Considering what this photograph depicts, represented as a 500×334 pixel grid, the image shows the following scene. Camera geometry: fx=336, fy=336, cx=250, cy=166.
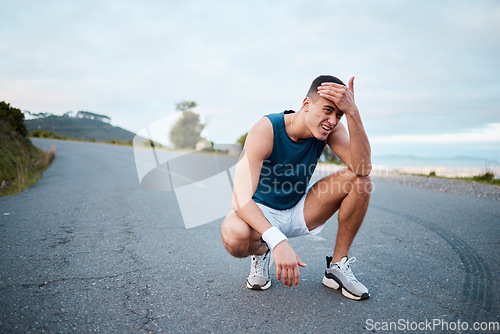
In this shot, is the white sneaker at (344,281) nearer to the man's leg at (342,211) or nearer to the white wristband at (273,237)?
the man's leg at (342,211)

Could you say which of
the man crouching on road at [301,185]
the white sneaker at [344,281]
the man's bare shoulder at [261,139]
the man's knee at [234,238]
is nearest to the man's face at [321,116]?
the man crouching on road at [301,185]

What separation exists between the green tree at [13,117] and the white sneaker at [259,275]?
12.3 metres

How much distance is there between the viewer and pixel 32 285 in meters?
2.66

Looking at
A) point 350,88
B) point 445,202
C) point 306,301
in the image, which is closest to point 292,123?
point 350,88

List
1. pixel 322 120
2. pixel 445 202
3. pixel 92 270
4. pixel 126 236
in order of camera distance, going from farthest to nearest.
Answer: pixel 445 202, pixel 126 236, pixel 92 270, pixel 322 120

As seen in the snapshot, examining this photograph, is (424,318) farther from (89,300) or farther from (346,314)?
(89,300)

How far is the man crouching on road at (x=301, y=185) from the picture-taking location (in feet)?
8.30

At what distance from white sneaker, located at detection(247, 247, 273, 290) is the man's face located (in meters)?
1.13

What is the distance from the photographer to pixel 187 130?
27.6 ft

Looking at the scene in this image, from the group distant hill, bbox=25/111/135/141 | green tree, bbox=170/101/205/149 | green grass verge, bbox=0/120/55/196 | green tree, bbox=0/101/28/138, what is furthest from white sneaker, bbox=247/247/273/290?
distant hill, bbox=25/111/135/141

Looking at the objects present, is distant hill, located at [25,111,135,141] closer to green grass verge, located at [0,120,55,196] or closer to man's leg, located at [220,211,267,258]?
green grass verge, located at [0,120,55,196]

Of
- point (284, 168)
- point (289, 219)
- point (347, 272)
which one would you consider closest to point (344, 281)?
point (347, 272)

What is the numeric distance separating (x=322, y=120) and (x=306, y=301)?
1.38 meters

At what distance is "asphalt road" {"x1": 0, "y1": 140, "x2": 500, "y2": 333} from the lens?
2.23m
